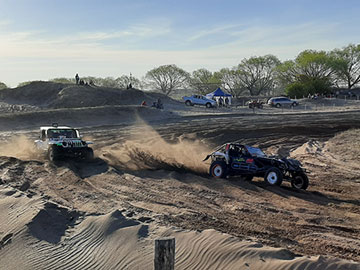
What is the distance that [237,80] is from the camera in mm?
93750

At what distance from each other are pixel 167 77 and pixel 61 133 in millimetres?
79404

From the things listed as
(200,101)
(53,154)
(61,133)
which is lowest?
(53,154)

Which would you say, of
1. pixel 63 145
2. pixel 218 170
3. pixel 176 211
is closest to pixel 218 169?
pixel 218 170

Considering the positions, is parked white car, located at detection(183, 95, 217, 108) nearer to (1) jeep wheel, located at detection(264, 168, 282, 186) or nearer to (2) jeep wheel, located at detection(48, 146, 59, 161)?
(2) jeep wheel, located at detection(48, 146, 59, 161)

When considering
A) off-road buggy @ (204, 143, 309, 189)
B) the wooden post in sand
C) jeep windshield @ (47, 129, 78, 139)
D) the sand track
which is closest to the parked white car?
the sand track

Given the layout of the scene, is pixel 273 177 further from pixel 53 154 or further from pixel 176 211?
pixel 53 154

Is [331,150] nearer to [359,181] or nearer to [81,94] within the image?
[359,181]

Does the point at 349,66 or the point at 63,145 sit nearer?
the point at 63,145

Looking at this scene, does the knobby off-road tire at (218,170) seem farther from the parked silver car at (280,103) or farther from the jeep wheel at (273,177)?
the parked silver car at (280,103)

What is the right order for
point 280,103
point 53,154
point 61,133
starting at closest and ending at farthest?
point 53,154 → point 61,133 → point 280,103

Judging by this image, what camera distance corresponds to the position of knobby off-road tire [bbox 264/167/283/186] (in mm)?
12449

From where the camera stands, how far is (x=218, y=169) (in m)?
13.8

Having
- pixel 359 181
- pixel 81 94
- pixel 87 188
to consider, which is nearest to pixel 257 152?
pixel 359 181

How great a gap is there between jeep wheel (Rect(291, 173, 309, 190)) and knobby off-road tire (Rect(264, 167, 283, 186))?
0.49 meters
